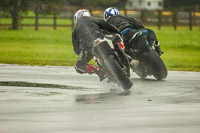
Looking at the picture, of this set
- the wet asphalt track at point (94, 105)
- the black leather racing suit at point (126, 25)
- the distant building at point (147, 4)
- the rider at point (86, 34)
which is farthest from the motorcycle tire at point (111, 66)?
the distant building at point (147, 4)

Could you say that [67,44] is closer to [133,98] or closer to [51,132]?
[133,98]

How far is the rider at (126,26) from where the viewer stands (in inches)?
613

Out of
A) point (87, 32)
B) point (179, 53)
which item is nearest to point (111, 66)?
point (87, 32)

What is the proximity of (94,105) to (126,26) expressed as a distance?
213 inches

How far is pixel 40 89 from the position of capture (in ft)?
42.8

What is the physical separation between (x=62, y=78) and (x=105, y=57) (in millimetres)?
2813

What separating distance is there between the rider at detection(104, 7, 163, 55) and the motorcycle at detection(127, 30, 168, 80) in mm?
73

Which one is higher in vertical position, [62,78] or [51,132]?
[51,132]

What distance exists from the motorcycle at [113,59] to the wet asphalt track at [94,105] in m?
0.28

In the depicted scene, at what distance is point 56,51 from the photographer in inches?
1125

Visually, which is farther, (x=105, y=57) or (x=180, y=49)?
(x=180, y=49)

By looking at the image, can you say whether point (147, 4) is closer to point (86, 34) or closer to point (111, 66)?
point (86, 34)

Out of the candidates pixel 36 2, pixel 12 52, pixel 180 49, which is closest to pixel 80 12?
pixel 36 2

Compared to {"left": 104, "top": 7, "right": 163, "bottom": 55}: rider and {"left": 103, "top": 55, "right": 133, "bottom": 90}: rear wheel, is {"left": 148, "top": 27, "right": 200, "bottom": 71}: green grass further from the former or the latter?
{"left": 103, "top": 55, "right": 133, "bottom": 90}: rear wheel
